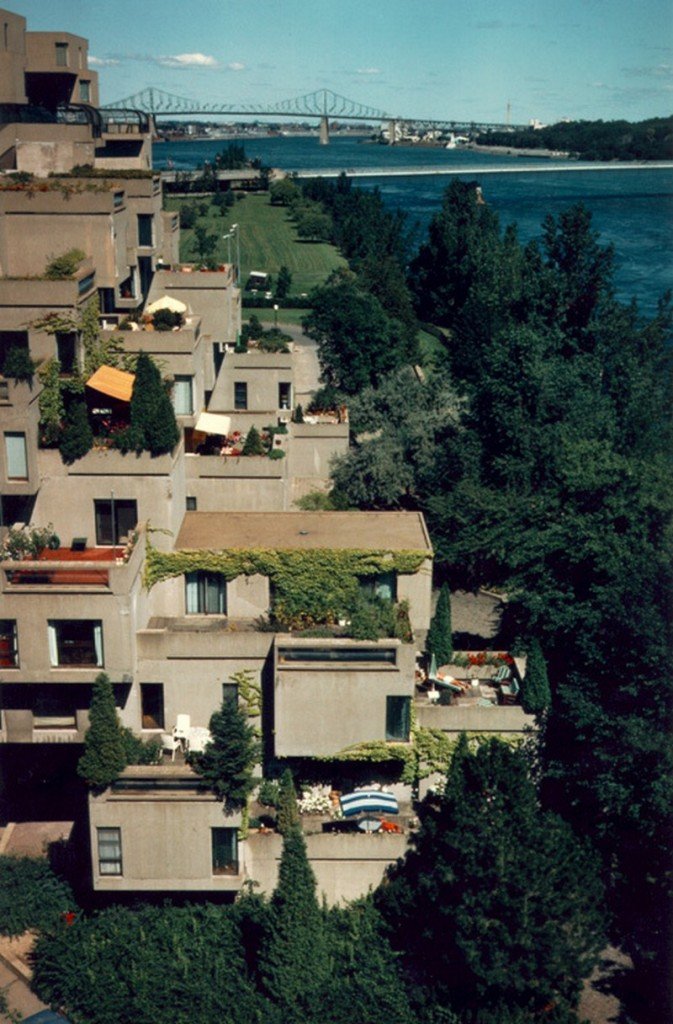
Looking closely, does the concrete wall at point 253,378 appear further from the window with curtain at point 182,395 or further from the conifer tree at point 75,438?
the conifer tree at point 75,438

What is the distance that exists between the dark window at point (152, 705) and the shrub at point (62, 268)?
10.9 m

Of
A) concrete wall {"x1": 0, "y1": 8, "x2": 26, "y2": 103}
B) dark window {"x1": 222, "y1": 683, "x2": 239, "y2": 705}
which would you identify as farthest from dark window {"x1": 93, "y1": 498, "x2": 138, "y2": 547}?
concrete wall {"x1": 0, "y1": 8, "x2": 26, "y2": 103}

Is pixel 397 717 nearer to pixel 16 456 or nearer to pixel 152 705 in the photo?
pixel 152 705

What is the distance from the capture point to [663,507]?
90.5 ft

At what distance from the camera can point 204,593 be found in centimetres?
2583

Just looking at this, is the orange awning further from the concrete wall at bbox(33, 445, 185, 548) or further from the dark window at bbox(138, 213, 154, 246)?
the dark window at bbox(138, 213, 154, 246)

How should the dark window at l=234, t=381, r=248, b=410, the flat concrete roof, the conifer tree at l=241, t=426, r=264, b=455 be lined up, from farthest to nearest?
1. the dark window at l=234, t=381, r=248, b=410
2. the conifer tree at l=241, t=426, r=264, b=455
3. the flat concrete roof

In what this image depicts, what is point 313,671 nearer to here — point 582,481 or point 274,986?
point 274,986

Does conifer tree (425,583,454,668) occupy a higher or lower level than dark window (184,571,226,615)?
lower

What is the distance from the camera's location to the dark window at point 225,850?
73.9 feet

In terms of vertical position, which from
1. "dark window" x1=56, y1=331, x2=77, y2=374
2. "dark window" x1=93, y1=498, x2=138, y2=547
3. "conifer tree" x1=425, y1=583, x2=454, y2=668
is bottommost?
"conifer tree" x1=425, y1=583, x2=454, y2=668

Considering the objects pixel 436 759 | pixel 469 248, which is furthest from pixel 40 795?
pixel 469 248

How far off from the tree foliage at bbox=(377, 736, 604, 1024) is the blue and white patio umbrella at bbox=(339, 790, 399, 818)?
189 centimetres

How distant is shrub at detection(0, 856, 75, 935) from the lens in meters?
23.2
